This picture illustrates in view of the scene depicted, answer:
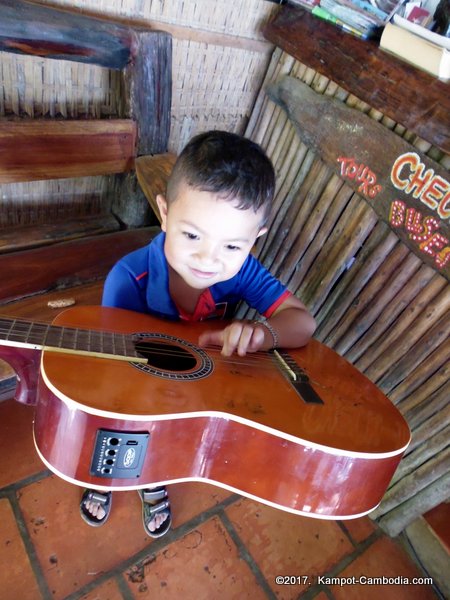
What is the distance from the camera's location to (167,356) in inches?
43.7

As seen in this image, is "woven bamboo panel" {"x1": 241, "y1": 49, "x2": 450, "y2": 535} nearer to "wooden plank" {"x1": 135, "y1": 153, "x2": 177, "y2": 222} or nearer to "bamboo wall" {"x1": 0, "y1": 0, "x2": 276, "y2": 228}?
"bamboo wall" {"x1": 0, "y1": 0, "x2": 276, "y2": 228}

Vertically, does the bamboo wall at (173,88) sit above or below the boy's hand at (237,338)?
above

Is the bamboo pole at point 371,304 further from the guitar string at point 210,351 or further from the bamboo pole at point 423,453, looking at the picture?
the guitar string at point 210,351

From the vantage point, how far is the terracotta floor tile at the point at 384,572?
139cm

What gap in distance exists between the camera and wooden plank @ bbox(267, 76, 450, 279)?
1.32 meters

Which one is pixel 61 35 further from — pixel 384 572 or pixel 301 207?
pixel 384 572

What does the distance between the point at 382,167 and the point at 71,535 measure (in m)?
1.43

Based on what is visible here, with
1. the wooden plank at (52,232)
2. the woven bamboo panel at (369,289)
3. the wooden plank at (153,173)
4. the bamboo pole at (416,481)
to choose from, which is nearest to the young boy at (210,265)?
the wooden plank at (153,173)

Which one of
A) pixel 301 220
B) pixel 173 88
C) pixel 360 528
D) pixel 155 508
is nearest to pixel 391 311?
pixel 301 220

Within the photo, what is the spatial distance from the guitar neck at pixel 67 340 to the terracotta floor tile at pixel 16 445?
64cm

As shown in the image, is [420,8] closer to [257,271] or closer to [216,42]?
[216,42]

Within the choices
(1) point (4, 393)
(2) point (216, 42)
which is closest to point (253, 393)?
(1) point (4, 393)

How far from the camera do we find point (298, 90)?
1.68m

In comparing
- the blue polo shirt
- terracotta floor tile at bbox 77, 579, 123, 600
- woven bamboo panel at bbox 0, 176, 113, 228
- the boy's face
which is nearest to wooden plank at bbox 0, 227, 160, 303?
woven bamboo panel at bbox 0, 176, 113, 228
